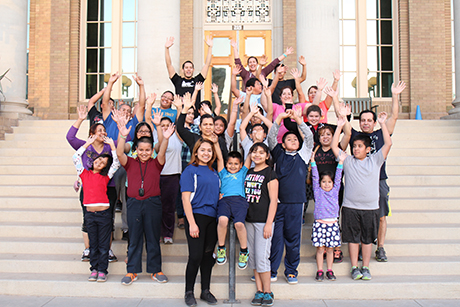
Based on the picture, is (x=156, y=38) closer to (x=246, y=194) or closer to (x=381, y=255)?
(x=246, y=194)

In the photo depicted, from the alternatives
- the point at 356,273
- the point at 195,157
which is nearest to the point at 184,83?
the point at 195,157

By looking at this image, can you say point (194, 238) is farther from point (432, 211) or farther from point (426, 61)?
Answer: point (426, 61)

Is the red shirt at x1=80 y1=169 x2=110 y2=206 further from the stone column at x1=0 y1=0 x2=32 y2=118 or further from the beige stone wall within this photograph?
the beige stone wall

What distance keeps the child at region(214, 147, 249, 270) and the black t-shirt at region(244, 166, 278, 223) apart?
9 cm

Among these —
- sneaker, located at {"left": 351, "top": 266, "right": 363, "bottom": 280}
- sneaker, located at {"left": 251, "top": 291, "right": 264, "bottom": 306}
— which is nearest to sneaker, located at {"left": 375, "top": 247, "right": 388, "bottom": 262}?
sneaker, located at {"left": 351, "top": 266, "right": 363, "bottom": 280}

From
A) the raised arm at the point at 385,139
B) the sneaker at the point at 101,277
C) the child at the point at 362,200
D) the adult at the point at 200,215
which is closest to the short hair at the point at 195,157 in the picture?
the adult at the point at 200,215

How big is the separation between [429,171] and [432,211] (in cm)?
130

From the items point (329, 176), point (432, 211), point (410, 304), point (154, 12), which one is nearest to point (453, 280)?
point (410, 304)

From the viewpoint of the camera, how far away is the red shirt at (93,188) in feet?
15.1

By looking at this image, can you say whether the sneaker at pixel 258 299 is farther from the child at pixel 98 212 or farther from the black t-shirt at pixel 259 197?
the child at pixel 98 212

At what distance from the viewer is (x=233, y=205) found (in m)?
4.26

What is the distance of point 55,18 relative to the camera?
1276 cm

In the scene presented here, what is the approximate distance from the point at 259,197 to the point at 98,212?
6.32 feet

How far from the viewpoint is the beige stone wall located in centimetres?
1270
